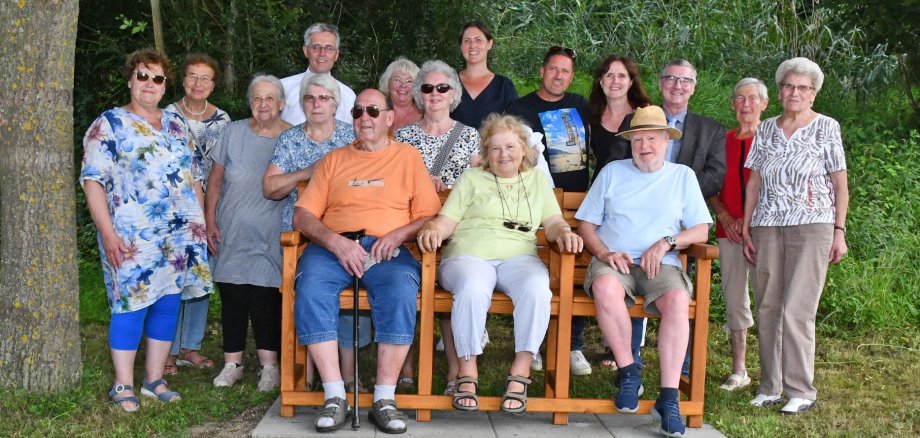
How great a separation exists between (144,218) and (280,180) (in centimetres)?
66

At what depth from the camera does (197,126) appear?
5105 mm

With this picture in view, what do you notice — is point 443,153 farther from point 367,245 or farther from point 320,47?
point 320,47

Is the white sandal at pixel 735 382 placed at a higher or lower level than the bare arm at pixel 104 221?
lower

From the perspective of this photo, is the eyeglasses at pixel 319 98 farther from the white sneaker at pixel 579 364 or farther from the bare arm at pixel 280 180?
the white sneaker at pixel 579 364

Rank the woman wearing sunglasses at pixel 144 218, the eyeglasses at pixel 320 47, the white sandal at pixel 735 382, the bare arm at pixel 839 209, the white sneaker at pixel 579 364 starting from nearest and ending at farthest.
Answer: the woman wearing sunglasses at pixel 144 218 → the bare arm at pixel 839 209 → the white sandal at pixel 735 382 → the white sneaker at pixel 579 364 → the eyeglasses at pixel 320 47

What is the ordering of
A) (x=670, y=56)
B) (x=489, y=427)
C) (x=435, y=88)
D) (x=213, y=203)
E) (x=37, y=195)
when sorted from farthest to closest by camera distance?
(x=670, y=56) → (x=213, y=203) → (x=435, y=88) → (x=37, y=195) → (x=489, y=427)

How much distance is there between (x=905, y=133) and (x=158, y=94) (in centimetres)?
595

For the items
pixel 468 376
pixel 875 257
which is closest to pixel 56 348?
pixel 468 376

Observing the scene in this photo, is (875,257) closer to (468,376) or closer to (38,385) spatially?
(468,376)

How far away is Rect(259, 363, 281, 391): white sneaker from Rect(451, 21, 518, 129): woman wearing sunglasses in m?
1.66

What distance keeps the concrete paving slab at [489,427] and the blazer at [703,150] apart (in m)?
1.22

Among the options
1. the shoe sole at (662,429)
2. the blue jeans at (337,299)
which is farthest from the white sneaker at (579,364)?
the blue jeans at (337,299)

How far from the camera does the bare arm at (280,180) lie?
4.69 m

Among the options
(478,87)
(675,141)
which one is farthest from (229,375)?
(675,141)
